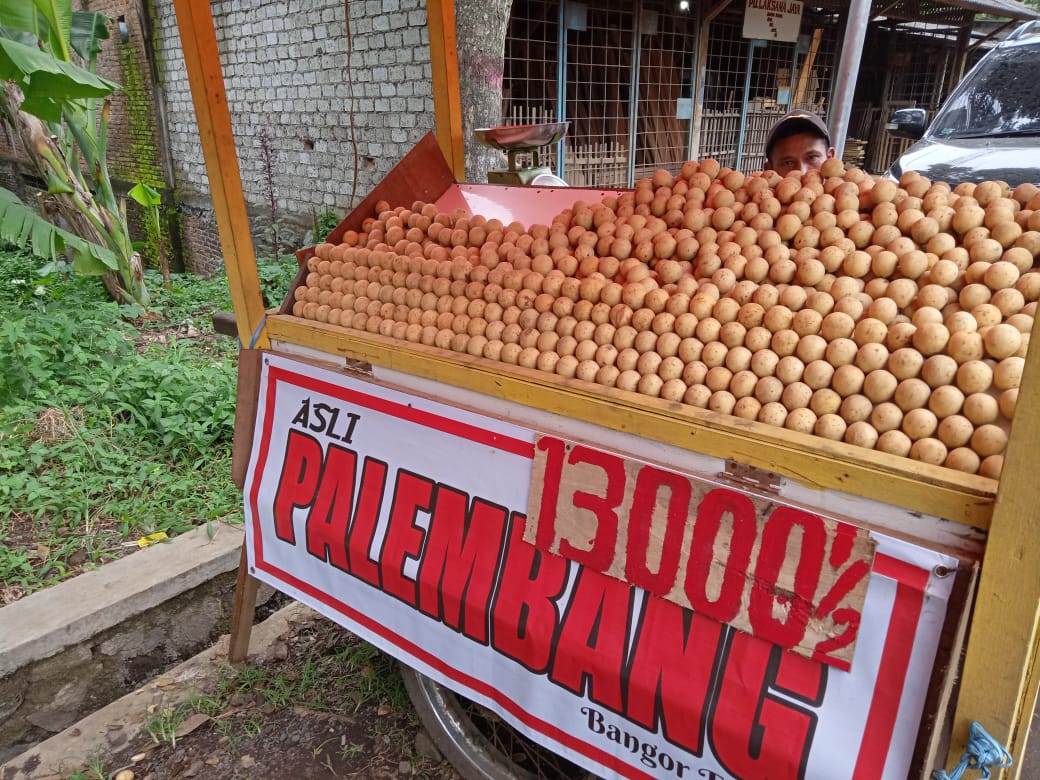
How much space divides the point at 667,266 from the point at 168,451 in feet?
10.5

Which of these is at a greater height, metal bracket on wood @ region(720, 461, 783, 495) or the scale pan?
the scale pan

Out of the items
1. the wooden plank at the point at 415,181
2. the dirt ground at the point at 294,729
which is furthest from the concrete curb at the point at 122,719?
the wooden plank at the point at 415,181

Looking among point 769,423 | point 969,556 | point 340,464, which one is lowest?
point 340,464

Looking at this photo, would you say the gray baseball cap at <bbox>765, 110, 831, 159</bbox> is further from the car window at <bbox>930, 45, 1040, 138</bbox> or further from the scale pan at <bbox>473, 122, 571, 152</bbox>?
the car window at <bbox>930, 45, 1040, 138</bbox>

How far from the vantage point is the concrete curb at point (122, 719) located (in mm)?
2242

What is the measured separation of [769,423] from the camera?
139 centimetres

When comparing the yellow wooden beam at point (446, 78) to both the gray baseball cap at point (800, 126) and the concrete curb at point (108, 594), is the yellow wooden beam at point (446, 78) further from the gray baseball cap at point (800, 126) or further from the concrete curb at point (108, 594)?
the concrete curb at point (108, 594)

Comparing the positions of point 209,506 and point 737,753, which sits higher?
point 737,753

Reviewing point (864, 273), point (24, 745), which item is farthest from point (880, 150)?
point (24, 745)

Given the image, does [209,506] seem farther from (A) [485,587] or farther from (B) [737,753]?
(B) [737,753]

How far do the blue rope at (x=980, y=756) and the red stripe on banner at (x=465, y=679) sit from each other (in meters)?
0.63

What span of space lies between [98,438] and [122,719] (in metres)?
1.74

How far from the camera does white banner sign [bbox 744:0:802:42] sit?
322 inches

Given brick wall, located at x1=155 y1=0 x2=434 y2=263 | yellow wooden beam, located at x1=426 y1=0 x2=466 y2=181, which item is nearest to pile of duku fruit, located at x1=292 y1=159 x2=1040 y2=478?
yellow wooden beam, located at x1=426 y1=0 x2=466 y2=181
